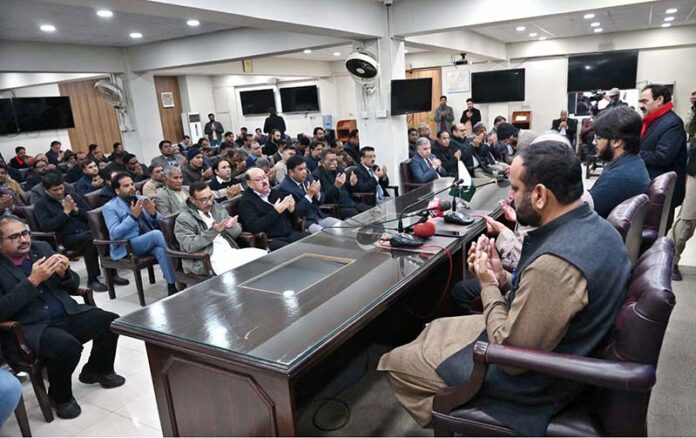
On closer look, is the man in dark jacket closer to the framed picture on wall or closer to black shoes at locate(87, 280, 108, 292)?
black shoes at locate(87, 280, 108, 292)

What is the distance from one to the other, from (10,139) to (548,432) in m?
11.6

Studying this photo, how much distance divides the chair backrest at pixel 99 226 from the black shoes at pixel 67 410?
1.62 m

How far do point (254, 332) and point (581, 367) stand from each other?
0.94m

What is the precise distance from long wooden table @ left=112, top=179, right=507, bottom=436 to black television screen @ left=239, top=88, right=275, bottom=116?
11.5m

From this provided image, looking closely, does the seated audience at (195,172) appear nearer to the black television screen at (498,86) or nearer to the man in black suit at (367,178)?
the man in black suit at (367,178)

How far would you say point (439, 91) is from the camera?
11.8 metres

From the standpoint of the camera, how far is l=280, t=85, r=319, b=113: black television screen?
41.3ft

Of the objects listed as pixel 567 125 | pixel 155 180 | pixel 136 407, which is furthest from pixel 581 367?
pixel 567 125

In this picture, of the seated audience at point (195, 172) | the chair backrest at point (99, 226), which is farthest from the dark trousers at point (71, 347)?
the seated audience at point (195, 172)

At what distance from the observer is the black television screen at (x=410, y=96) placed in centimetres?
587

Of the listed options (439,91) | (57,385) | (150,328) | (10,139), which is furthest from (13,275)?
(439,91)

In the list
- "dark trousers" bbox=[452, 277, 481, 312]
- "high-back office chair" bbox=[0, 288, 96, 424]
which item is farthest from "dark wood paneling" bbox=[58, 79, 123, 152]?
"dark trousers" bbox=[452, 277, 481, 312]

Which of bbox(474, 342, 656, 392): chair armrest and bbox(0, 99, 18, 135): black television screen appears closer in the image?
bbox(474, 342, 656, 392): chair armrest

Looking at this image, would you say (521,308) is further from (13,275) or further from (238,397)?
(13,275)
